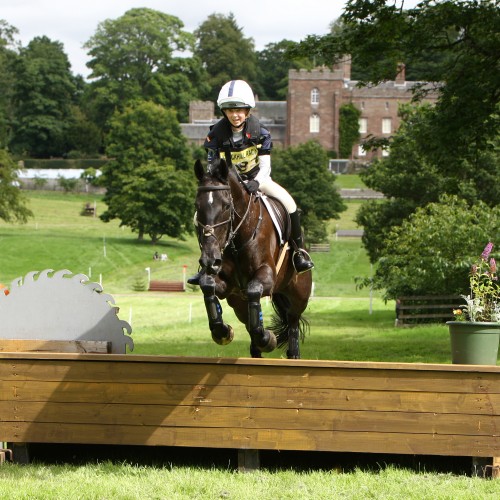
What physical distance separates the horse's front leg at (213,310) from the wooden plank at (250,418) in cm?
54

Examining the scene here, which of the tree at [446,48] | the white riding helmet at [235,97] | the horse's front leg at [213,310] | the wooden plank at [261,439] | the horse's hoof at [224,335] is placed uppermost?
the tree at [446,48]

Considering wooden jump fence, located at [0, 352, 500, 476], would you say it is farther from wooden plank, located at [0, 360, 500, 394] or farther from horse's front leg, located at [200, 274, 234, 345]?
horse's front leg, located at [200, 274, 234, 345]

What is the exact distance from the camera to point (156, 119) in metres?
74.6

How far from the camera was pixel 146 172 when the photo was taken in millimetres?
67688

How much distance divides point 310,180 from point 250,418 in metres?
70.6

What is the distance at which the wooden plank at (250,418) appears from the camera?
697 cm

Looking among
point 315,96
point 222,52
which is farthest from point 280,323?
point 222,52

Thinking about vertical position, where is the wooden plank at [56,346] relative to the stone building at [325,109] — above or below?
below

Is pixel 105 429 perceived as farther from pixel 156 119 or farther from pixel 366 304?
pixel 156 119

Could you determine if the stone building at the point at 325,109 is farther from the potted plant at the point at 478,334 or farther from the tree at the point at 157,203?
the potted plant at the point at 478,334

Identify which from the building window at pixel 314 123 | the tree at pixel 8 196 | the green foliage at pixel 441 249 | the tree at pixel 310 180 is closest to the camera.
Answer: the green foliage at pixel 441 249

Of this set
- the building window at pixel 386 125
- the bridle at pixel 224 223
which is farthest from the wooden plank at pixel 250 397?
the building window at pixel 386 125

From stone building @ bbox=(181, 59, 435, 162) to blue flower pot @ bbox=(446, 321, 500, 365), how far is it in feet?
329

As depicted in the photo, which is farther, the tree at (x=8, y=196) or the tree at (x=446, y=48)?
the tree at (x=8, y=196)
